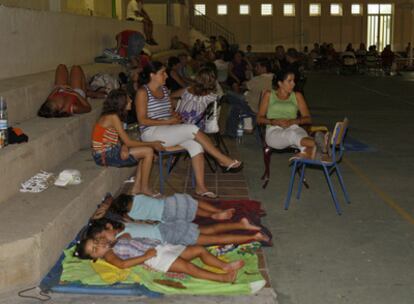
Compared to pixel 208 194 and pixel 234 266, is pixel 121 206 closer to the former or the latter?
pixel 234 266

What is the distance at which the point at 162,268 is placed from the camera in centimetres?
456

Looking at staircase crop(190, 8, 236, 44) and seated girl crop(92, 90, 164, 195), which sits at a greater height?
staircase crop(190, 8, 236, 44)

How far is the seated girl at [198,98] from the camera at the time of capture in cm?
775

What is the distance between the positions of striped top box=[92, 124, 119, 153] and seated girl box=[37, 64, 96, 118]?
1.01m

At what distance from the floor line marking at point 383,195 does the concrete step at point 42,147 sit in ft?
10.2

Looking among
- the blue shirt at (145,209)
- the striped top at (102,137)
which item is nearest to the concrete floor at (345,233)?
the blue shirt at (145,209)

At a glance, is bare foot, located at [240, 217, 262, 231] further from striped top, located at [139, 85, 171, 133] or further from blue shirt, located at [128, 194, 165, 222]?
striped top, located at [139, 85, 171, 133]

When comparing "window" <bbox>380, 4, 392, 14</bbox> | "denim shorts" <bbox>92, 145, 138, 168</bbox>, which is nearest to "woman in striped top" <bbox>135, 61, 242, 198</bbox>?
"denim shorts" <bbox>92, 145, 138, 168</bbox>

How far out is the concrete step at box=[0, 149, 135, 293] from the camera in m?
4.21

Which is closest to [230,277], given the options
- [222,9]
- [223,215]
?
[223,215]

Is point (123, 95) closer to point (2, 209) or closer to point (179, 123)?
point (179, 123)

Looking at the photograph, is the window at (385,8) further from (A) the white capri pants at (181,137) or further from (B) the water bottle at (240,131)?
(A) the white capri pants at (181,137)

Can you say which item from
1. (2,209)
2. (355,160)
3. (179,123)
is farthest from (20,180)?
(355,160)

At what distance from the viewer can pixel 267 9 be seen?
37.0 meters
